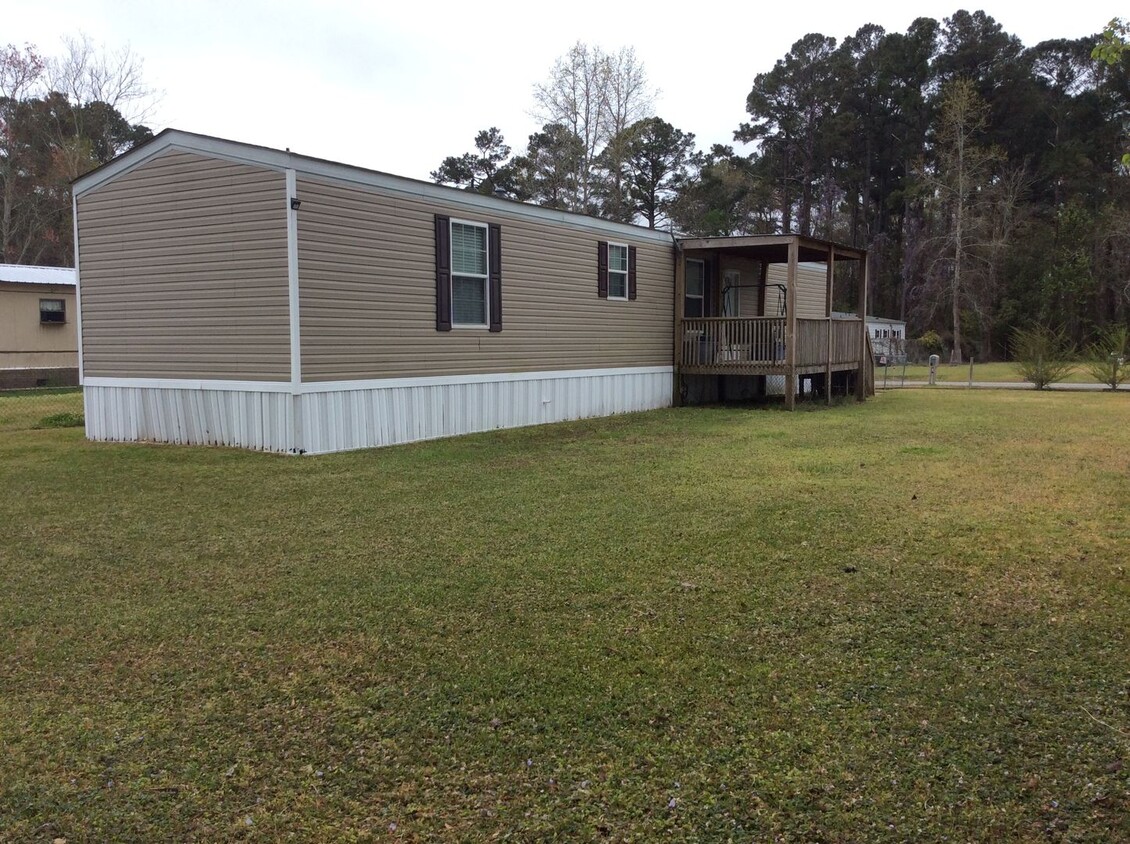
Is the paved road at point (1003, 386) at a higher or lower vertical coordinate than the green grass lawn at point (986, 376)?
lower

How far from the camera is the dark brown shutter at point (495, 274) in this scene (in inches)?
431

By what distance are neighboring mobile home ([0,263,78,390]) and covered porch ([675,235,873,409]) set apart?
14.7 meters

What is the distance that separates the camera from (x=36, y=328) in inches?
797

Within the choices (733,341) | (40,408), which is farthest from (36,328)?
(733,341)

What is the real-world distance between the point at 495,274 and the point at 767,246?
17.6 feet

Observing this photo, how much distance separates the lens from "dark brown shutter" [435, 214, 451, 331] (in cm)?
1020

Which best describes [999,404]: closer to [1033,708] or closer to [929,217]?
[1033,708]

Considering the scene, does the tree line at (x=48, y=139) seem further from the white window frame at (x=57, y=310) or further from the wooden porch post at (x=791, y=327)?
the wooden porch post at (x=791, y=327)

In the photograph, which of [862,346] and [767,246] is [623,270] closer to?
[767,246]

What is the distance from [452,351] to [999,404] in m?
10.4

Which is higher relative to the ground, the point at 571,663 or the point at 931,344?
the point at 931,344

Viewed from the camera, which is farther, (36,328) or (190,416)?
(36,328)

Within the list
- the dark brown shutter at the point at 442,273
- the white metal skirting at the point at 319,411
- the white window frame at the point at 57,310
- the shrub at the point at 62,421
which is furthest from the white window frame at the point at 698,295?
the white window frame at the point at 57,310

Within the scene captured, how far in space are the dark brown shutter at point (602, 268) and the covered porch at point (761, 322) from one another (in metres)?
2.09
